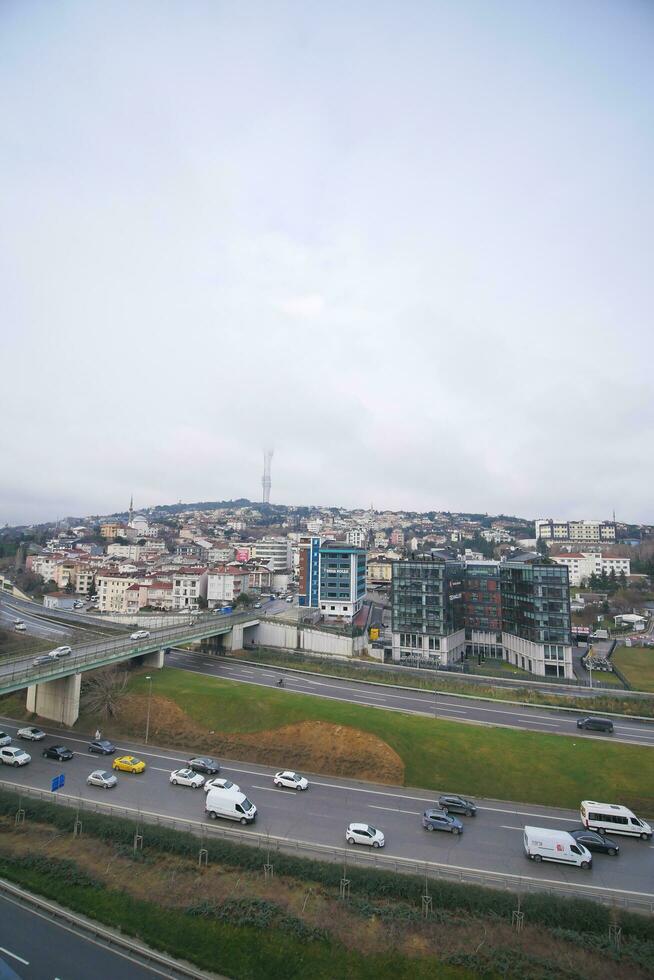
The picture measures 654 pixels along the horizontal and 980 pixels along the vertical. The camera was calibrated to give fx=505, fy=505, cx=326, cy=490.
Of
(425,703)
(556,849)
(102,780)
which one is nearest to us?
(556,849)

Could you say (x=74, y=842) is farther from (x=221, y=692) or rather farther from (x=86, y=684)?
(x=86, y=684)

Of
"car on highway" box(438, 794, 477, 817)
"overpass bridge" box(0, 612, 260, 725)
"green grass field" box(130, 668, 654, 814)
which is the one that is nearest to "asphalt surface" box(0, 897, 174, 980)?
"car on highway" box(438, 794, 477, 817)

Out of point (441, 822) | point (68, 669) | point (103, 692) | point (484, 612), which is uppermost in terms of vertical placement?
point (484, 612)

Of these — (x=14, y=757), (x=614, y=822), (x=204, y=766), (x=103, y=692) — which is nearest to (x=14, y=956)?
(x=204, y=766)

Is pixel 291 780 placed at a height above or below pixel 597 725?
→ below

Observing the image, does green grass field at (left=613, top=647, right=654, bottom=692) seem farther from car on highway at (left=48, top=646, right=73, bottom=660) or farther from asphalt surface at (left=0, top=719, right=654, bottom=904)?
car on highway at (left=48, top=646, right=73, bottom=660)

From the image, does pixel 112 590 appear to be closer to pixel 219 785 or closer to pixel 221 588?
pixel 221 588

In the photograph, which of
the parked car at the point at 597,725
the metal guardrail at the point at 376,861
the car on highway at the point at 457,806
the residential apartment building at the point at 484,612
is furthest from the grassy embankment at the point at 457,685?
the metal guardrail at the point at 376,861

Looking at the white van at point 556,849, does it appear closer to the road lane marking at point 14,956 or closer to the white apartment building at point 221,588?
the road lane marking at point 14,956
